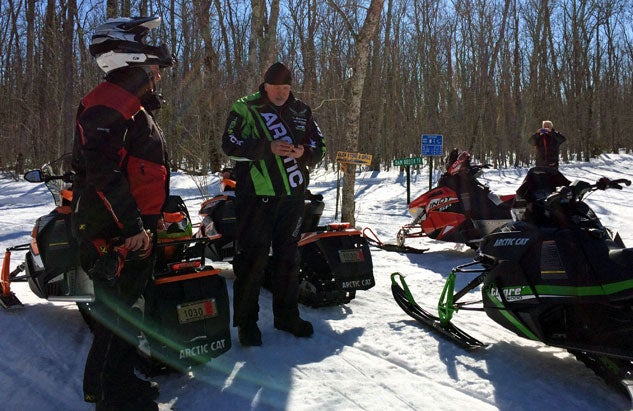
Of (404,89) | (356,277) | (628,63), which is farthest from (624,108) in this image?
(356,277)

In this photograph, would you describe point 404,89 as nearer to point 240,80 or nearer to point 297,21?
point 297,21

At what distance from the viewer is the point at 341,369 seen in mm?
2941

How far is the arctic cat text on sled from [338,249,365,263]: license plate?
41.8 inches

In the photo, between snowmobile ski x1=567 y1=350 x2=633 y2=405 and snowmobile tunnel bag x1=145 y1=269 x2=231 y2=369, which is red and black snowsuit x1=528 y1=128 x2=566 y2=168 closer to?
snowmobile ski x1=567 y1=350 x2=633 y2=405

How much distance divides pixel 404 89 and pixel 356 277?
1129 inches

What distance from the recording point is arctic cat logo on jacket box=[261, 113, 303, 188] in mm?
3381

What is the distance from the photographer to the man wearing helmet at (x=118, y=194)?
6.97 ft

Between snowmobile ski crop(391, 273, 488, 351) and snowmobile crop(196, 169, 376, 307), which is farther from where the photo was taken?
snowmobile crop(196, 169, 376, 307)

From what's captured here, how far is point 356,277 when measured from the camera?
160 inches

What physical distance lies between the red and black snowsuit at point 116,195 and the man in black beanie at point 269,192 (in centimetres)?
95

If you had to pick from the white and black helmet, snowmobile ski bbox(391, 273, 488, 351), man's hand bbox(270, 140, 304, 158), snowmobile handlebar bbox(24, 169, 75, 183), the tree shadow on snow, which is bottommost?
the tree shadow on snow

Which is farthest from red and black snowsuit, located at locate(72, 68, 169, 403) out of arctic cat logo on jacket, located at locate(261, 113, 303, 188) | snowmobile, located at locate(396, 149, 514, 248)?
snowmobile, located at locate(396, 149, 514, 248)

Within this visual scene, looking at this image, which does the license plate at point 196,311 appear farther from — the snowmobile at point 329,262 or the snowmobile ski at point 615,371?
the snowmobile ski at point 615,371

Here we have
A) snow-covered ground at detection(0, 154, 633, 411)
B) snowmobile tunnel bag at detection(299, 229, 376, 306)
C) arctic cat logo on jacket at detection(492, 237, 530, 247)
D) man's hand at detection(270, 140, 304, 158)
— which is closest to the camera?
snow-covered ground at detection(0, 154, 633, 411)
